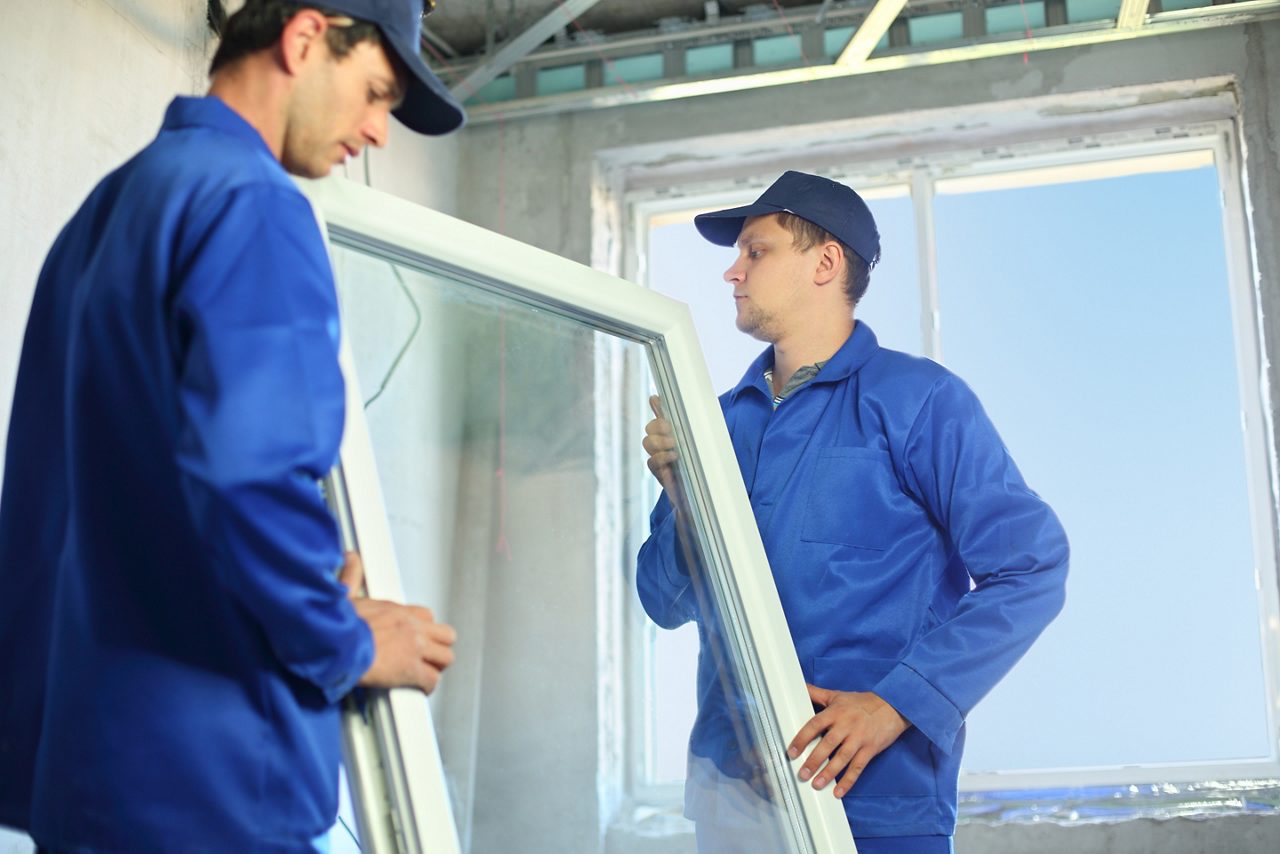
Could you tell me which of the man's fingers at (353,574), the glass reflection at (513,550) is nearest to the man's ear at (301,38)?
the glass reflection at (513,550)

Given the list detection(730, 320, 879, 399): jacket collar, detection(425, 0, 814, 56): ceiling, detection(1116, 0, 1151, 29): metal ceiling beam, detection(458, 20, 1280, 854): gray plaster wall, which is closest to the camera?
detection(730, 320, 879, 399): jacket collar

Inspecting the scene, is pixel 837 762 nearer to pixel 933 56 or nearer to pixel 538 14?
pixel 933 56

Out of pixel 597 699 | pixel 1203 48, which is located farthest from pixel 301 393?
pixel 1203 48

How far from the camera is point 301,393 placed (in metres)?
0.91

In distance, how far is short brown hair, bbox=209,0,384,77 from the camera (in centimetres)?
104

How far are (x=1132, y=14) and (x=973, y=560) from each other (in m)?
2.15

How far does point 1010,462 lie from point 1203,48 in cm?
221

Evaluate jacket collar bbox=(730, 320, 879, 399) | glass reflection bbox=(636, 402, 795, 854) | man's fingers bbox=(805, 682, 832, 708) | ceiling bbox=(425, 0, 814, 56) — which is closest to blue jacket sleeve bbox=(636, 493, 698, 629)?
glass reflection bbox=(636, 402, 795, 854)

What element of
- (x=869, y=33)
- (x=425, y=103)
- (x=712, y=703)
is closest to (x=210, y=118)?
(x=425, y=103)

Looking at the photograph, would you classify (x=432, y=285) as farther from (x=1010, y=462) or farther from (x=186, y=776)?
(x=1010, y=462)

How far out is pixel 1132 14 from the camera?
327cm

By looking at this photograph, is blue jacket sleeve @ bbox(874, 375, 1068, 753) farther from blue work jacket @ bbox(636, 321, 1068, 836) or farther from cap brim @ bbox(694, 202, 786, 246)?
cap brim @ bbox(694, 202, 786, 246)

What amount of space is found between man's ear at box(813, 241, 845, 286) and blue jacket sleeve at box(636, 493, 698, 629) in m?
0.57

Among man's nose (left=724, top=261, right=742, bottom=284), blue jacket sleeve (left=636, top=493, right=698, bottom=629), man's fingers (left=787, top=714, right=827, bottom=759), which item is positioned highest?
man's nose (left=724, top=261, right=742, bottom=284)
